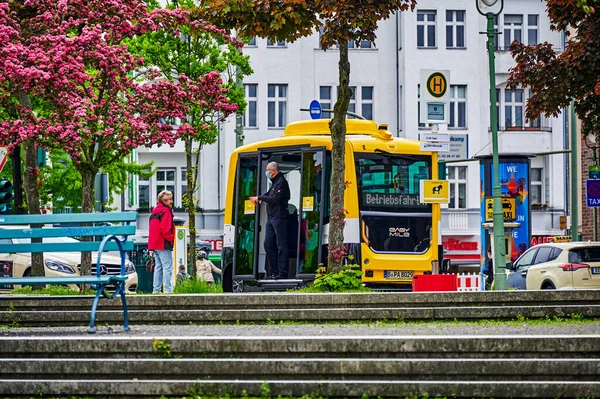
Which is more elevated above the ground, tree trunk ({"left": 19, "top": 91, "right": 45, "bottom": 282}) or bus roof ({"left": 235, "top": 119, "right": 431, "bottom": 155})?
bus roof ({"left": 235, "top": 119, "right": 431, "bottom": 155})

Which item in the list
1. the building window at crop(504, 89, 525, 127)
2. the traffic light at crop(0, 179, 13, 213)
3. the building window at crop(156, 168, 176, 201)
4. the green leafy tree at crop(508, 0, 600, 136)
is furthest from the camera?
the building window at crop(156, 168, 176, 201)

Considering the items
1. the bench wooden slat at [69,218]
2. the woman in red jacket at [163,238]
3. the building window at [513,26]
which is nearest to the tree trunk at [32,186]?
the woman in red jacket at [163,238]

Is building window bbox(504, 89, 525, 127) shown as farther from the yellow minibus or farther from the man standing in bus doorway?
the man standing in bus doorway

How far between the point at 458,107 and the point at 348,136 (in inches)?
1433

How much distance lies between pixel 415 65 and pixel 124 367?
5139cm

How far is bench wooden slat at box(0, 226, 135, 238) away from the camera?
10836 mm

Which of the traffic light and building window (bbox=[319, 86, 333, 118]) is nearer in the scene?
the traffic light

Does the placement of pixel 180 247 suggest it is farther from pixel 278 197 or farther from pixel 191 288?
pixel 191 288

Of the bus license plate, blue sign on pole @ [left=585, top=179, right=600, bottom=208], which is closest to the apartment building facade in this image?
blue sign on pole @ [left=585, top=179, right=600, bottom=208]

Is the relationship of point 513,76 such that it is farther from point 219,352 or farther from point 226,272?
point 219,352

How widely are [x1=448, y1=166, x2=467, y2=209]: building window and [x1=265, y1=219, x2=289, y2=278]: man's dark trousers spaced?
37.8 m

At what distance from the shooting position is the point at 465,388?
28.4 feet

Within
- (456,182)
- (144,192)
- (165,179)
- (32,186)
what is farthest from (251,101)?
(32,186)

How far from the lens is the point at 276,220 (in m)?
21.3
